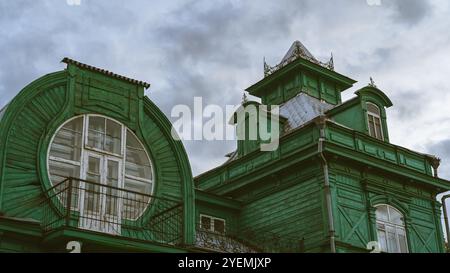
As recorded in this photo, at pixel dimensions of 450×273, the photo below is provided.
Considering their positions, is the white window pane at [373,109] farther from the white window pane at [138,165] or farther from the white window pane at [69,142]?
the white window pane at [69,142]

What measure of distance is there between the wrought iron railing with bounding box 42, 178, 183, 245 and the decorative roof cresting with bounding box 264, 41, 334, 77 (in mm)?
13370

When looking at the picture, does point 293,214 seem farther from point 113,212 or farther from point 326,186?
point 113,212

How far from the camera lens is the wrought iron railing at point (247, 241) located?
70.4 ft

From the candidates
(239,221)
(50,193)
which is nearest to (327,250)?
(239,221)

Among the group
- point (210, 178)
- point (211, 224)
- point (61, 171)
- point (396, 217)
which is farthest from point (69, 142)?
point (396, 217)

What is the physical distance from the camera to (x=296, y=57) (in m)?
29.6

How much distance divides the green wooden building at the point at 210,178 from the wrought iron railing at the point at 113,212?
0.03 metres

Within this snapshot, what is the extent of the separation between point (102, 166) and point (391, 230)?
11.2 metres

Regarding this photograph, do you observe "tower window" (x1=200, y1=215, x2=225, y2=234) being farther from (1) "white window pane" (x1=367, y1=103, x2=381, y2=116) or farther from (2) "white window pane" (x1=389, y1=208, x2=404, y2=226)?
(1) "white window pane" (x1=367, y1=103, x2=381, y2=116)

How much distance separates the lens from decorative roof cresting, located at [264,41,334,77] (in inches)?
1183

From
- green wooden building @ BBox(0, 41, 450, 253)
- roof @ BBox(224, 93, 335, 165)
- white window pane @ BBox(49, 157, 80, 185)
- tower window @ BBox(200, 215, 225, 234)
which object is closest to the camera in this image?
green wooden building @ BBox(0, 41, 450, 253)

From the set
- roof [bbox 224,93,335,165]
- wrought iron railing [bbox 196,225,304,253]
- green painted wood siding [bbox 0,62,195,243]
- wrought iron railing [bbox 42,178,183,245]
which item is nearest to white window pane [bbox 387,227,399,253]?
wrought iron railing [bbox 196,225,304,253]
